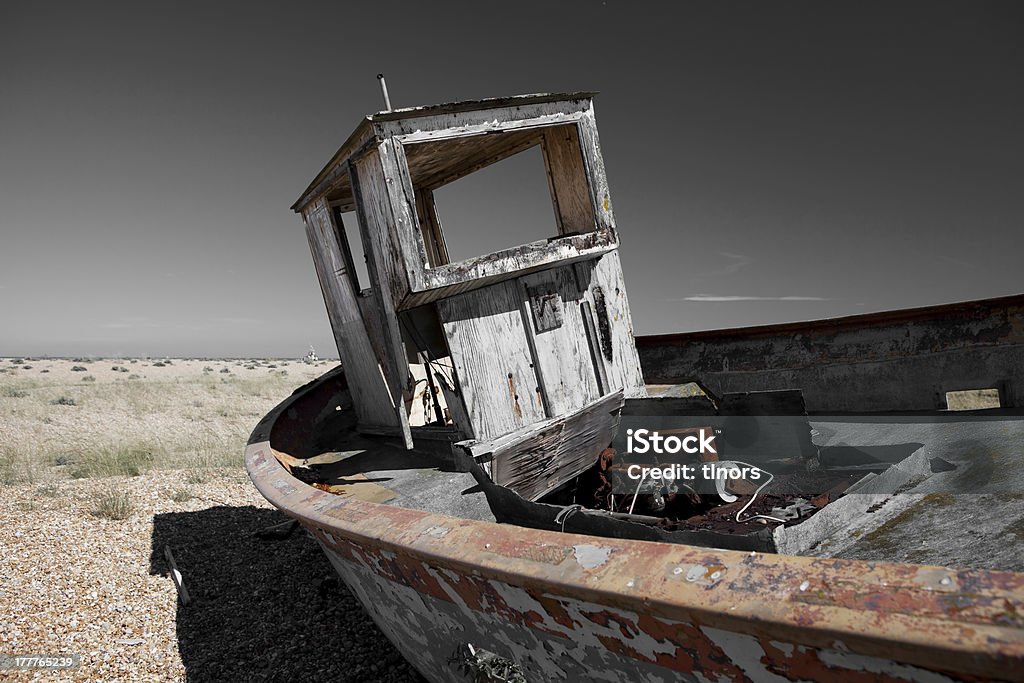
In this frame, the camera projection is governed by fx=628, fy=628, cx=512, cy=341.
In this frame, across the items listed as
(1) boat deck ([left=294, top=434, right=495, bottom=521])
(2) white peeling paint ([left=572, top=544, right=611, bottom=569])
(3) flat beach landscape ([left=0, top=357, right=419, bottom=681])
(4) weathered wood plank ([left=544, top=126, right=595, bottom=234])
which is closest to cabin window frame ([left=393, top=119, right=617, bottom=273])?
(4) weathered wood plank ([left=544, top=126, right=595, bottom=234])

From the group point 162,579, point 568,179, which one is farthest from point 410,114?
point 162,579

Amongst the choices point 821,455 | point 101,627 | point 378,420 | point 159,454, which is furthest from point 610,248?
point 159,454

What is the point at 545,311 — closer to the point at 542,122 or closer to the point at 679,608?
the point at 542,122

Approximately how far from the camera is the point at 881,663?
121 centimetres

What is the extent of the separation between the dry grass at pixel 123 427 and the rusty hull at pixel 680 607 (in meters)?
7.34

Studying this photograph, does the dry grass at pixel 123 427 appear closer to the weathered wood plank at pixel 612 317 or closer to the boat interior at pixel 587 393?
the boat interior at pixel 587 393

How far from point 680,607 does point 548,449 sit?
2.63 meters

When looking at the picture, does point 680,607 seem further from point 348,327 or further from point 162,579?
point 162,579

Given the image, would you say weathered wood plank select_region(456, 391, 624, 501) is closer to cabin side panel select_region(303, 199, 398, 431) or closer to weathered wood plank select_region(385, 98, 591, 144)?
cabin side panel select_region(303, 199, 398, 431)

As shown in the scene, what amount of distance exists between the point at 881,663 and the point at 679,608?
387 millimetres

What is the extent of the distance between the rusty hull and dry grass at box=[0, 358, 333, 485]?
24.1ft

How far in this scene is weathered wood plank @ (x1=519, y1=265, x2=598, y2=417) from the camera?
4207mm

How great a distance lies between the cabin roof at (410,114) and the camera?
3604 millimetres

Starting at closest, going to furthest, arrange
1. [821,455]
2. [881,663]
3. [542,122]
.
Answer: [881,663] → [821,455] → [542,122]
